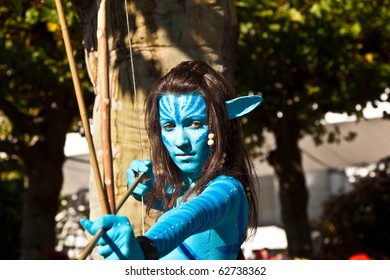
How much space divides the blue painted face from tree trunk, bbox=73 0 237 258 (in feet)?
5.05

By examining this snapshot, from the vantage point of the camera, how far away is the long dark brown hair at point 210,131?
11.7 feet

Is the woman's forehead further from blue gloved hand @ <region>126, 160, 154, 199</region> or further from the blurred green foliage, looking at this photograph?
the blurred green foliage

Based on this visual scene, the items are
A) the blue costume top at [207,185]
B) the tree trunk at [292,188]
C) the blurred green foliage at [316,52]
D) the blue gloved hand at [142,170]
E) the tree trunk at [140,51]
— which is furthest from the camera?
the tree trunk at [292,188]

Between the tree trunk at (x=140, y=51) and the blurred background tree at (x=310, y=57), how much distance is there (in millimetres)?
6206

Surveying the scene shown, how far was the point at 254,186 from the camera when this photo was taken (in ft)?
12.3

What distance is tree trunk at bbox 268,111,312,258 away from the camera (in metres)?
13.9

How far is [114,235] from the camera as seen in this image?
2.82 metres

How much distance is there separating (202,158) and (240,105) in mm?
253

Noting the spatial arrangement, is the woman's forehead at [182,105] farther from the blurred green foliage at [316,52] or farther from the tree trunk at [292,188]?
the tree trunk at [292,188]

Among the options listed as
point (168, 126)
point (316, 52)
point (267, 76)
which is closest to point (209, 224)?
point (168, 126)

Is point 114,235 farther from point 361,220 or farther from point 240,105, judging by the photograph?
point 361,220

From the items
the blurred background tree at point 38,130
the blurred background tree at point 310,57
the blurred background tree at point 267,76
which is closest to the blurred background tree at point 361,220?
the blurred background tree at point 310,57

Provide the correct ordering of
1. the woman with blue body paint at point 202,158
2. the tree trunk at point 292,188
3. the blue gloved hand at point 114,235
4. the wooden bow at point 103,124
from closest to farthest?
1. the blue gloved hand at point 114,235
2. the wooden bow at point 103,124
3. the woman with blue body paint at point 202,158
4. the tree trunk at point 292,188
